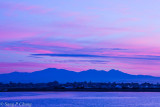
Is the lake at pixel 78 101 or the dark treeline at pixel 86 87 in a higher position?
the dark treeline at pixel 86 87

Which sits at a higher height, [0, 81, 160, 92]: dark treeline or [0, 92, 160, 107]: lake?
[0, 81, 160, 92]: dark treeline

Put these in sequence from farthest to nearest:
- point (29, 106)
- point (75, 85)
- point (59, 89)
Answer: point (75, 85) < point (59, 89) < point (29, 106)

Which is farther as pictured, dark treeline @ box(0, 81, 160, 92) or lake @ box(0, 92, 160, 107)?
dark treeline @ box(0, 81, 160, 92)

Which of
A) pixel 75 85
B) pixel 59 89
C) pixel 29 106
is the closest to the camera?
pixel 29 106

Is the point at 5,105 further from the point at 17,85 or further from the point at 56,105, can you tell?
the point at 17,85

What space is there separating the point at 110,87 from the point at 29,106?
45226mm

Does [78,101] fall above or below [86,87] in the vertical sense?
below

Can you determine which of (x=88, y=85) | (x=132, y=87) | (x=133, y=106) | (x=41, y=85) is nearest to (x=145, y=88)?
(x=132, y=87)

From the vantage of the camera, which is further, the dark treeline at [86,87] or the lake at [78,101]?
the dark treeline at [86,87]

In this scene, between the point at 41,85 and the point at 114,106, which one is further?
the point at 41,85

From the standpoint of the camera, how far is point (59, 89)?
77125mm

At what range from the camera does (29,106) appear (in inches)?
1431

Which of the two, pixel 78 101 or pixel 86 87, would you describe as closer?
pixel 78 101

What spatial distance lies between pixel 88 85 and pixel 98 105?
48.9 meters
